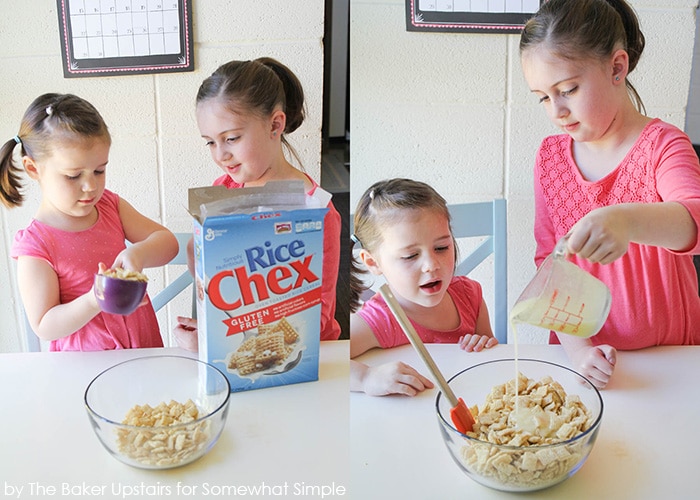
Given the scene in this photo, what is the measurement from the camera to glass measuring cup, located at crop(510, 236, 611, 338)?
0.65 meters

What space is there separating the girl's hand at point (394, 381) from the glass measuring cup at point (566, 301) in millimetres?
131

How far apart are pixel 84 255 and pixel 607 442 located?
0.63 m

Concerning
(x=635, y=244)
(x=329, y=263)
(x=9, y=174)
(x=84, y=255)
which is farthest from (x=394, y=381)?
(x=9, y=174)

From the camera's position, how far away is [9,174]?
0.80 metres

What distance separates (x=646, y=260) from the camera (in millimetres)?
739

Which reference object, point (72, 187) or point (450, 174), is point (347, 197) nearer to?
point (450, 174)

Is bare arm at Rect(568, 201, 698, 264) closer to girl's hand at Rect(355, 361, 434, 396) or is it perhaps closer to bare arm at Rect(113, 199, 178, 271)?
girl's hand at Rect(355, 361, 434, 396)

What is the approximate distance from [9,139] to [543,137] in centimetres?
66

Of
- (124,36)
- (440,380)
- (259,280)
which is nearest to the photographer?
(440,380)

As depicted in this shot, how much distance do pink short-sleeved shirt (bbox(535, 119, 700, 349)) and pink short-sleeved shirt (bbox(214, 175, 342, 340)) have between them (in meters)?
0.26

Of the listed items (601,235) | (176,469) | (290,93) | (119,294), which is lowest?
(176,469)

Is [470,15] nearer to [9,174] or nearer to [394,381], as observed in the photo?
[394,381]

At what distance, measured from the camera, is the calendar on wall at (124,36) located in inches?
31.3

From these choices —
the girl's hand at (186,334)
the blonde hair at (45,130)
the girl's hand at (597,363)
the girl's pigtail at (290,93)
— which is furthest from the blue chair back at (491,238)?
the blonde hair at (45,130)
